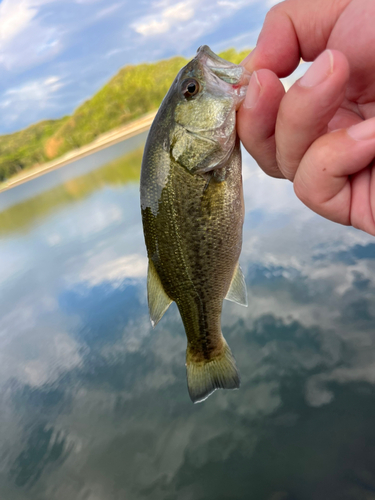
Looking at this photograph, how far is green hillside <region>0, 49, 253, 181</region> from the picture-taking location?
59.8m

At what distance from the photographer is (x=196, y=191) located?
1.74m

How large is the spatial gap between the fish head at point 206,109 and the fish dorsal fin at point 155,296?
0.76m

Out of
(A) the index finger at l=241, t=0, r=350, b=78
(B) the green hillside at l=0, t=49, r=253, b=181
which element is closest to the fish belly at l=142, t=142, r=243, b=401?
(A) the index finger at l=241, t=0, r=350, b=78

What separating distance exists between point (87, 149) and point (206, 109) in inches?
2468

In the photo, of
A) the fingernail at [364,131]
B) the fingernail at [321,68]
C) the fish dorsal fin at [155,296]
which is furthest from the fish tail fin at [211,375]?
the fingernail at [321,68]

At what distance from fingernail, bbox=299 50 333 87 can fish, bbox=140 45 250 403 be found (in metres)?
0.52

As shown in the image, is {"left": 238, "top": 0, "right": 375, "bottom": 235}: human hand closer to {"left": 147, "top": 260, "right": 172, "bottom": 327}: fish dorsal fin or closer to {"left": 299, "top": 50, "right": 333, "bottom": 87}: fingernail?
{"left": 299, "top": 50, "right": 333, "bottom": 87}: fingernail

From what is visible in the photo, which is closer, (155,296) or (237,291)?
(155,296)

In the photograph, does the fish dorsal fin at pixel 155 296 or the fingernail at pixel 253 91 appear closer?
the fingernail at pixel 253 91

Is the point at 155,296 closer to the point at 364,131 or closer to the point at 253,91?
→ the point at 253,91

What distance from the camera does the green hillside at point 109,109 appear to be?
59.8m

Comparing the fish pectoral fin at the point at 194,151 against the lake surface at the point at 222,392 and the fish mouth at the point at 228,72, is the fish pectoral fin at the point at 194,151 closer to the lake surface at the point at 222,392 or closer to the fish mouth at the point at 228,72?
the fish mouth at the point at 228,72

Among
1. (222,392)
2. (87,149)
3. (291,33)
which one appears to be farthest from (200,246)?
(87,149)

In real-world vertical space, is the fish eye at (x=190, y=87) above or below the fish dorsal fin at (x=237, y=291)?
above
